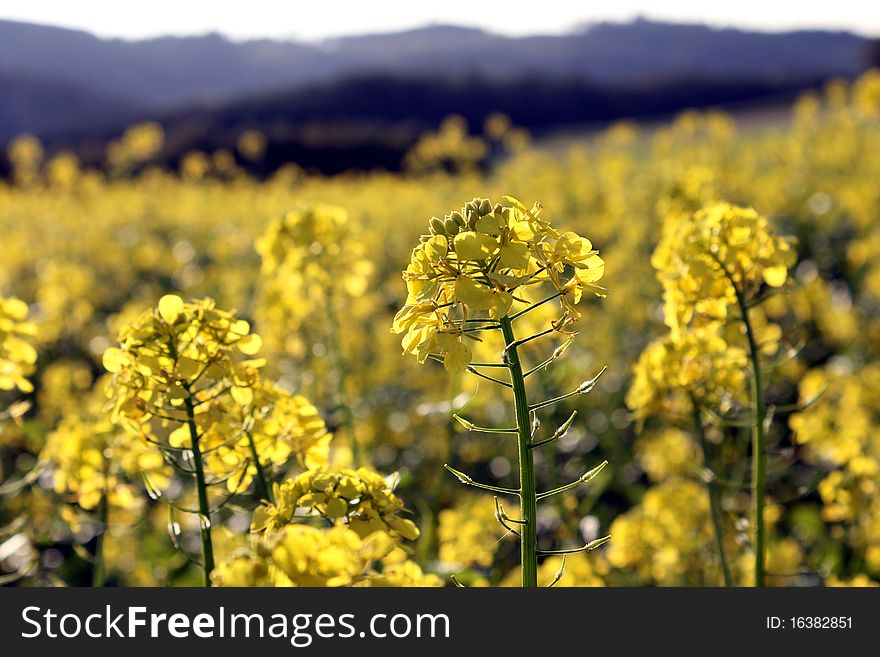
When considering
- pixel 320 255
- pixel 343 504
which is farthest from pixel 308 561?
pixel 320 255

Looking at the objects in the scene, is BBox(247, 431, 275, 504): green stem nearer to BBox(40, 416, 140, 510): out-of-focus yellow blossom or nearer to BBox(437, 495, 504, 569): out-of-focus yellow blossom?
BBox(40, 416, 140, 510): out-of-focus yellow blossom

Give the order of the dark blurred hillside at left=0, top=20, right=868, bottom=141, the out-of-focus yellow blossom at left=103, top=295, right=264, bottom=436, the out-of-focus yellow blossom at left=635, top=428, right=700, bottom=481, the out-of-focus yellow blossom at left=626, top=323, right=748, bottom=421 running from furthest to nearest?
the dark blurred hillside at left=0, top=20, right=868, bottom=141
the out-of-focus yellow blossom at left=635, top=428, right=700, bottom=481
the out-of-focus yellow blossom at left=626, top=323, right=748, bottom=421
the out-of-focus yellow blossom at left=103, top=295, right=264, bottom=436

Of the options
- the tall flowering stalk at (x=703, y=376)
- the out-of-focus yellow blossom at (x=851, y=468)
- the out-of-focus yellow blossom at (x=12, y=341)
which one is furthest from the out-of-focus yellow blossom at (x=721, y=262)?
the out-of-focus yellow blossom at (x=12, y=341)

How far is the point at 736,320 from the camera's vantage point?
2211mm

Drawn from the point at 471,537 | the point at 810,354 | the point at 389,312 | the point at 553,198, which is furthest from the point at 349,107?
the point at 471,537

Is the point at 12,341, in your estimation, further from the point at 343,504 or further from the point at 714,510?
the point at 714,510

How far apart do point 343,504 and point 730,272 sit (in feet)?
4.02

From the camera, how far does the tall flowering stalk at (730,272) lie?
2172 millimetres

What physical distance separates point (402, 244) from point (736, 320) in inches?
368

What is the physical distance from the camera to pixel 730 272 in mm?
2188

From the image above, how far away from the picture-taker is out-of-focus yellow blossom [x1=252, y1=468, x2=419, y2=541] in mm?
1466

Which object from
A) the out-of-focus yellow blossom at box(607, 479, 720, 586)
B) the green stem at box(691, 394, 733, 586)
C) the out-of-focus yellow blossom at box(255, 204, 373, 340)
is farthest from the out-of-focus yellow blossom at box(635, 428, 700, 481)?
the out-of-focus yellow blossom at box(255, 204, 373, 340)

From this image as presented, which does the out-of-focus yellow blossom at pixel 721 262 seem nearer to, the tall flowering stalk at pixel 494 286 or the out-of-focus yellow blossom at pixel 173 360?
the tall flowering stalk at pixel 494 286
